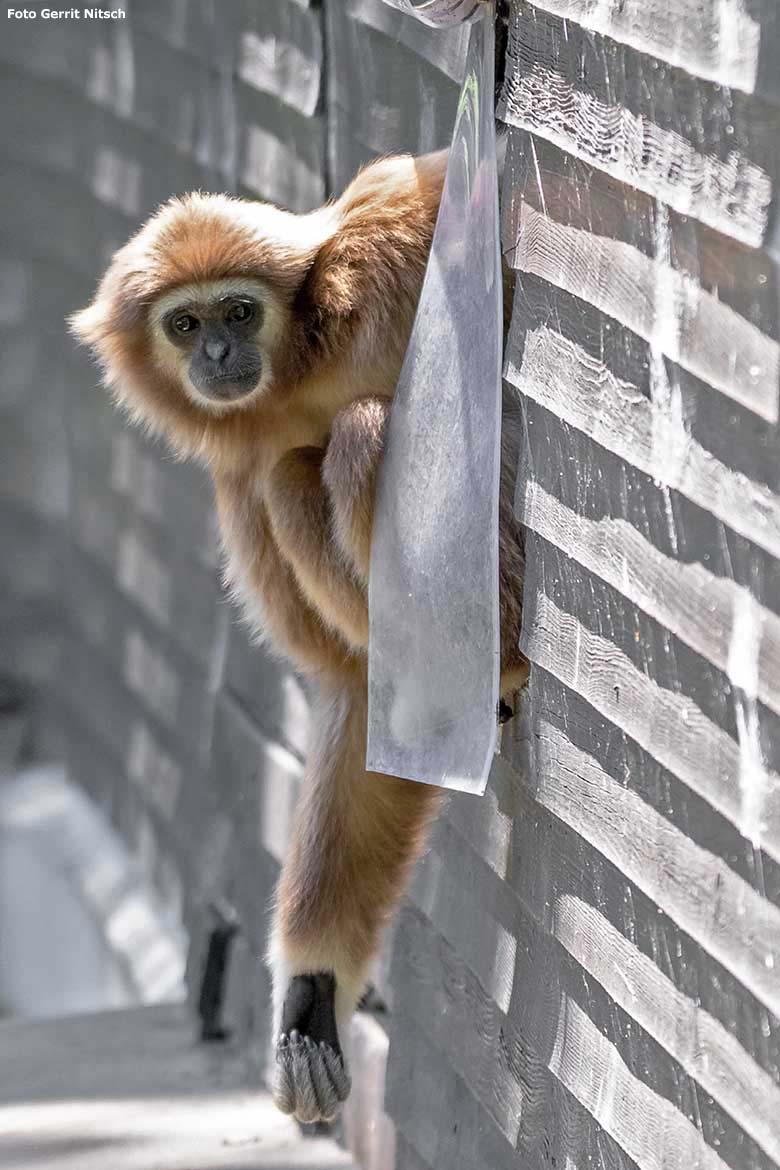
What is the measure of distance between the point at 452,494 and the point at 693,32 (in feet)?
3.34

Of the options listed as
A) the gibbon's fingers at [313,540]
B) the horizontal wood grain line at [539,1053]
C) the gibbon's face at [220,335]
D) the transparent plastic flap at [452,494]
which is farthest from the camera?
the gibbon's face at [220,335]

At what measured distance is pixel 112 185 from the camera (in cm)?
658

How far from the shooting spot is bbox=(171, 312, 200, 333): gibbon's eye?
3467mm

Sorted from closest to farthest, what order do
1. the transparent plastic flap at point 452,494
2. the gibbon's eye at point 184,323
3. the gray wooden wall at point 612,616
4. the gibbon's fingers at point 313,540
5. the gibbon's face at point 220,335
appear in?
the gray wooden wall at point 612,616
the transparent plastic flap at point 452,494
the gibbon's fingers at point 313,540
the gibbon's face at point 220,335
the gibbon's eye at point 184,323

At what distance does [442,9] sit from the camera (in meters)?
2.74

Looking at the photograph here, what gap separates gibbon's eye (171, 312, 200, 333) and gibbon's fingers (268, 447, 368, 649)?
395 mm

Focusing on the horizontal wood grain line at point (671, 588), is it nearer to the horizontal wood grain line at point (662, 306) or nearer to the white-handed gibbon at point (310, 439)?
the horizontal wood grain line at point (662, 306)

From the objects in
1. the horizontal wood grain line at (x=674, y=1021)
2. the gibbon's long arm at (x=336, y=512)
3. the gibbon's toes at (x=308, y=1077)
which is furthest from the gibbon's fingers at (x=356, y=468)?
the gibbon's toes at (x=308, y=1077)

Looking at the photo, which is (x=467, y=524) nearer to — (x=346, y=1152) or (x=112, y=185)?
(x=346, y=1152)

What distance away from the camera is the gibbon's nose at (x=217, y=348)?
11.0 feet

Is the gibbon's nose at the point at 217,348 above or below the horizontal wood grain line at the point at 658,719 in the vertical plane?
below

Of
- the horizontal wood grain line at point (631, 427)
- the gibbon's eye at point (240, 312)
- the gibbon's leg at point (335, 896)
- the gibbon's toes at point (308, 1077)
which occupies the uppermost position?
the horizontal wood grain line at point (631, 427)

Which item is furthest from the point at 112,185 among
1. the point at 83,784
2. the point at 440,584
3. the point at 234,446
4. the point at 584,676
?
the point at 584,676

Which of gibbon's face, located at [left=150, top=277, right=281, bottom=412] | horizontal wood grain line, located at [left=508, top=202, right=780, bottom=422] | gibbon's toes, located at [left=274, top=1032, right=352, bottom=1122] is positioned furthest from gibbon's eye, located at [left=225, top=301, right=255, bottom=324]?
gibbon's toes, located at [left=274, top=1032, right=352, bottom=1122]
